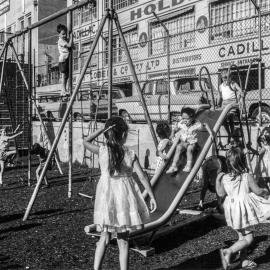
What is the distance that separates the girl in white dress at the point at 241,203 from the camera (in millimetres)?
4789

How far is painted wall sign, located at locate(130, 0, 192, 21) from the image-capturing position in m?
20.7

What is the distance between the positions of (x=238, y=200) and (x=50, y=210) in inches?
153

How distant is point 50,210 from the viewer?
7.71m

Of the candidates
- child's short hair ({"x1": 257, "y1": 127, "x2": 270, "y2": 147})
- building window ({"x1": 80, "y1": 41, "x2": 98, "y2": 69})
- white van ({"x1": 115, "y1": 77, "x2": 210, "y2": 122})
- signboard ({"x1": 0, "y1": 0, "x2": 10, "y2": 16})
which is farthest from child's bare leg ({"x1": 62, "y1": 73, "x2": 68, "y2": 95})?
signboard ({"x1": 0, "y1": 0, "x2": 10, "y2": 16})

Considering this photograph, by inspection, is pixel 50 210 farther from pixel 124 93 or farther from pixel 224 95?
pixel 124 93

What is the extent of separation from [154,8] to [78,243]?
18.0m

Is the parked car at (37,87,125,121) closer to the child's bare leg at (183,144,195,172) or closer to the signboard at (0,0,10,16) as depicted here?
the child's bare leg at (183,144,195,172)

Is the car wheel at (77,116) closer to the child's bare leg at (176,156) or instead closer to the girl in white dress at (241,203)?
the child's bare leg at (176,156)

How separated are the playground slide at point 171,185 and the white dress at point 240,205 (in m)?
0.90

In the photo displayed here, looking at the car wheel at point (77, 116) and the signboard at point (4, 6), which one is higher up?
the signboard at point (4, 6)

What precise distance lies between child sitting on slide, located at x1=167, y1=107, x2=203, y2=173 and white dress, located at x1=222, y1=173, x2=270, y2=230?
2183 millimetres

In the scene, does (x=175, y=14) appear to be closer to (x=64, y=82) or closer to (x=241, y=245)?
(x=64, y=82)

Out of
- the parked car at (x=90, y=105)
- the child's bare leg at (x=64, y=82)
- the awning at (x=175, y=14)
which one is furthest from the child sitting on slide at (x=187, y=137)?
the awning at (x=175, y=14)

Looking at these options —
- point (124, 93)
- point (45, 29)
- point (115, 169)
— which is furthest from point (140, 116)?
point (45, 29)
